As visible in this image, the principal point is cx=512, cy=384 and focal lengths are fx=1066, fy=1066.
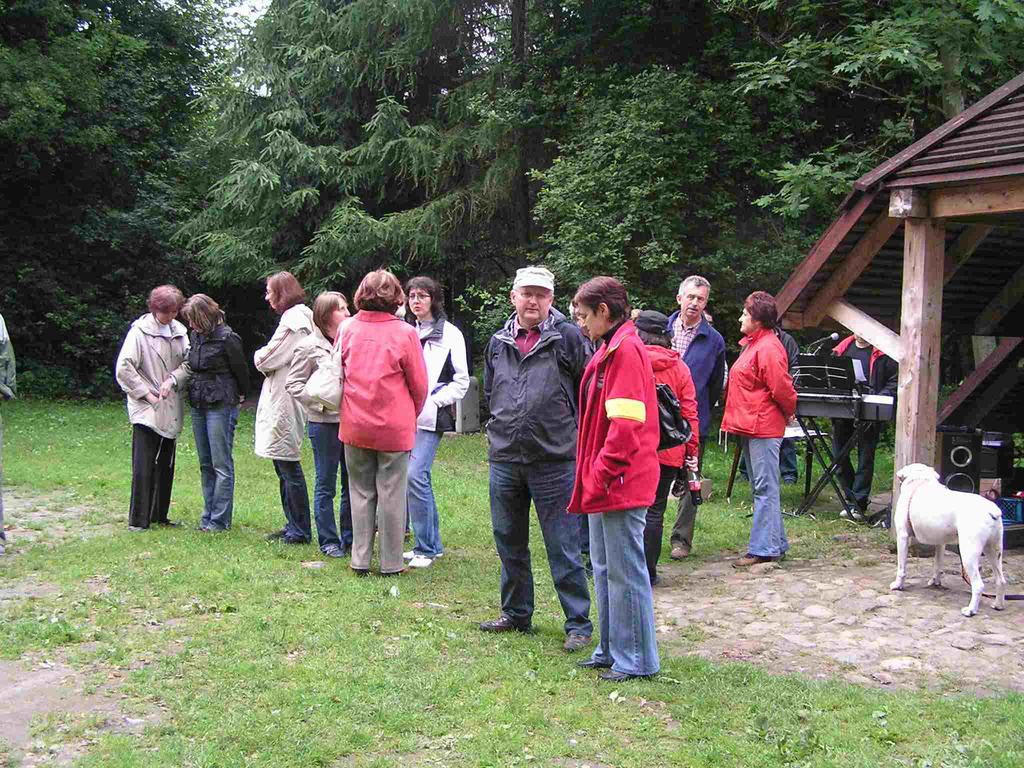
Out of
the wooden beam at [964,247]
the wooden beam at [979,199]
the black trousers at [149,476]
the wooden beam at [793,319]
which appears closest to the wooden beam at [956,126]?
the wooden beam at [979,199]

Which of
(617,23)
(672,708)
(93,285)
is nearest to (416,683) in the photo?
(672,708)

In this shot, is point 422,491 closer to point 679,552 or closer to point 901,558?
point 679,552

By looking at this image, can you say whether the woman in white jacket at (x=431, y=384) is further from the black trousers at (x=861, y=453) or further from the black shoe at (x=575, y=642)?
the black trousers at (x=861, y=453)

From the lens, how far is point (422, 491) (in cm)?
780

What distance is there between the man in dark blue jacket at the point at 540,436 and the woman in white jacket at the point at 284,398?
278 centimetres

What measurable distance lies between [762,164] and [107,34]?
51.4ft

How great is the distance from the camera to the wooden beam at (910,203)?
8.32m

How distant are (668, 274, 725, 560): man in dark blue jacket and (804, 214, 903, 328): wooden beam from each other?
150 cm

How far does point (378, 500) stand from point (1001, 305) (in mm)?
6545

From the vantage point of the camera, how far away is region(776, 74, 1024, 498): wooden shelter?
8.07 metres

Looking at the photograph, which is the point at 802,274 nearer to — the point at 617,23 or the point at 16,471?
the point at 16,471

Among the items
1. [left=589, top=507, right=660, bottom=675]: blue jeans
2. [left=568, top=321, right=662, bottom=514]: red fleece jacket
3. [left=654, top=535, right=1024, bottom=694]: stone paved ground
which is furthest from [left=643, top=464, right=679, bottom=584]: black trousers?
[left=568, top=321, right=662, bottom=514]: red fleece jacket

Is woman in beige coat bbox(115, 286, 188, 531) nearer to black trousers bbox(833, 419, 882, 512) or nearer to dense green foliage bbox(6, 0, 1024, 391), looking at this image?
black trousers bbox(833, 419, 882, 512)

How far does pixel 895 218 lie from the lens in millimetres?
8758
